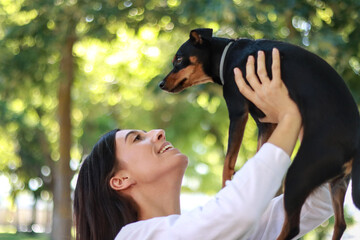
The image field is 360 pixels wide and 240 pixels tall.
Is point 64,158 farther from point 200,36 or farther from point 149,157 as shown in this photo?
point 200,36

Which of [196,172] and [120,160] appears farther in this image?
[196,172]

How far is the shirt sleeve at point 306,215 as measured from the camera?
1749 millimetres

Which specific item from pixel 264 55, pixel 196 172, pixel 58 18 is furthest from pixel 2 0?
pixel 264 55

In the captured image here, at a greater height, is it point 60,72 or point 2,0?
point 2,0

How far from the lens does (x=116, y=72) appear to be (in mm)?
11602

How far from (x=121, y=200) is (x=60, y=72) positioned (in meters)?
7.06

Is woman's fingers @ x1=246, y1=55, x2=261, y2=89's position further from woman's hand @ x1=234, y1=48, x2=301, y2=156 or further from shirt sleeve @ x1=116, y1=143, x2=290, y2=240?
shirt sleeve @ x1=116, y1=143, x2=290, y2=240

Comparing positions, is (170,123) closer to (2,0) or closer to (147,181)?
(2,0)

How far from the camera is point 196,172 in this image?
1521cm

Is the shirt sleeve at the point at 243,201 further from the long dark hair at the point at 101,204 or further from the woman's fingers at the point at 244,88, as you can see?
the long dark hair at the point at 101,204

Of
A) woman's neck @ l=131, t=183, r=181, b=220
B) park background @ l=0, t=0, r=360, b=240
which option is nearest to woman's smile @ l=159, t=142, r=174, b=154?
woman's neck @ l=131, t=183, r=181, b=220

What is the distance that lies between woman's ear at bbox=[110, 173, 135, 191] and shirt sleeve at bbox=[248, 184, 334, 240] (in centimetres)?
44

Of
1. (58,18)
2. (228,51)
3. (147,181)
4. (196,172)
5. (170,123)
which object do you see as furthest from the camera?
(196,172)

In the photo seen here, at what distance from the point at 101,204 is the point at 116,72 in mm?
9774
